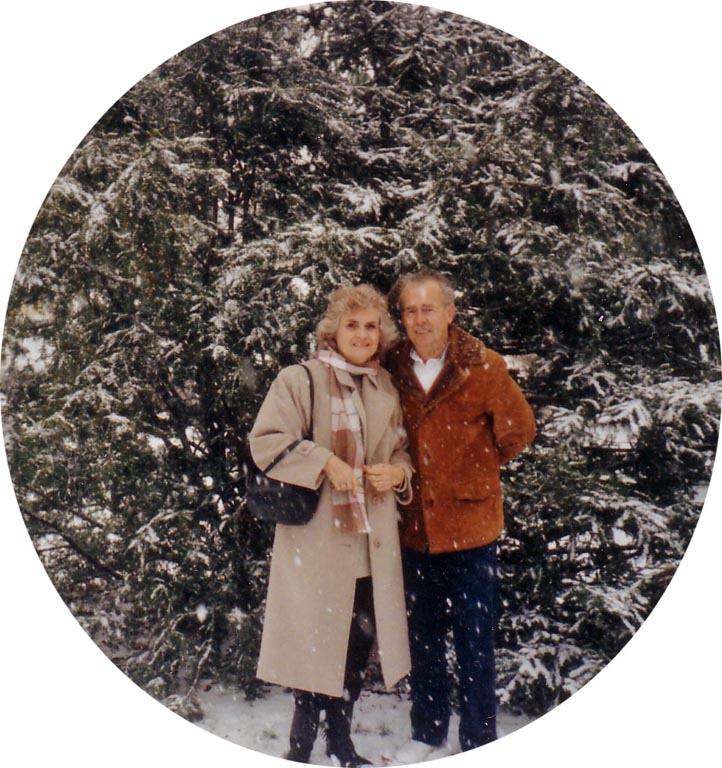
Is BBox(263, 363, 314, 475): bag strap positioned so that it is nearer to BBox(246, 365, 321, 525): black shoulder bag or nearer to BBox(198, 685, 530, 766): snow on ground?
BBox(246, 365, 321, 525): black shoulder bag

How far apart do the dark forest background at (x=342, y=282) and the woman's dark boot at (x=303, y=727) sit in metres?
0.17

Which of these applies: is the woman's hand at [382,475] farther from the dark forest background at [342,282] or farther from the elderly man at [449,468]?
the dark forest background at [342,282]

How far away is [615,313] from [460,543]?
37.6 inches

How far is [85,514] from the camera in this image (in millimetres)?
3369

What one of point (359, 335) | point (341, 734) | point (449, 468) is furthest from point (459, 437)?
point (341, 734)

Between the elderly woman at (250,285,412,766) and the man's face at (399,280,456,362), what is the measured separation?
0.07 meters

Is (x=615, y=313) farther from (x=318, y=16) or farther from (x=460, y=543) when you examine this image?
(x=318, y=16)

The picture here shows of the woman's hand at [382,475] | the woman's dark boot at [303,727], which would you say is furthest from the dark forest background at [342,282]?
the woman's hand at [382,475]

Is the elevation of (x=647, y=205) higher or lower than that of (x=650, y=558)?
higher

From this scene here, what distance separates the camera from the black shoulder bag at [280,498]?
3.16m

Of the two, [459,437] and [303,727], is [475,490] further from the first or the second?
[303,727]

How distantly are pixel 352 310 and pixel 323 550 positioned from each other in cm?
82

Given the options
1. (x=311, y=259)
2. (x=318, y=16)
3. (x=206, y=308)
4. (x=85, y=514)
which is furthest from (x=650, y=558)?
(x=318, y=16)

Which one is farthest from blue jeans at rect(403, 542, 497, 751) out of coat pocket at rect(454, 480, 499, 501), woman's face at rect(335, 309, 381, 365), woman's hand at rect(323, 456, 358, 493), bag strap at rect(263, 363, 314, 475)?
woman's face at rect(335, 309, 381, 365)
